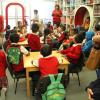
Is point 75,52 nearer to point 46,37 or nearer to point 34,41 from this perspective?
point 34,41

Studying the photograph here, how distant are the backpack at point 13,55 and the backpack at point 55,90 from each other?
45.0 inches

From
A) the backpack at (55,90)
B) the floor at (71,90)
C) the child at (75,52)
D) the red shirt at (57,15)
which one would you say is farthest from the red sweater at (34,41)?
the red shirt at (57,15)

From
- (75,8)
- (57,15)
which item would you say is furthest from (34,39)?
(57,15)

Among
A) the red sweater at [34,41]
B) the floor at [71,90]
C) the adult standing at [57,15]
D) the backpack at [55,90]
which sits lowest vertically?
the floor at [71,90]

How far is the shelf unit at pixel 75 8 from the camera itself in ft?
22.0

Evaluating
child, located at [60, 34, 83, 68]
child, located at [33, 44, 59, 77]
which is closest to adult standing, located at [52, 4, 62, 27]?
child, located at [60, 34, 83, 68]

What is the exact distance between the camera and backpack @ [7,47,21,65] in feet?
12.6

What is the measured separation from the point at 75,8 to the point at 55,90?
5.95m

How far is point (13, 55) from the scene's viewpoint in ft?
12.6

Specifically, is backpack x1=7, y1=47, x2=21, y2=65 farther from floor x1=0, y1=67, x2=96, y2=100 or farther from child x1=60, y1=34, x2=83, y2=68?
child x1=60, y1=34, x2=83, y2=68

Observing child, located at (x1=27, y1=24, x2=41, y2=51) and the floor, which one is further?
child, located at (x1=27, y1=24, x2=41, y2=51)

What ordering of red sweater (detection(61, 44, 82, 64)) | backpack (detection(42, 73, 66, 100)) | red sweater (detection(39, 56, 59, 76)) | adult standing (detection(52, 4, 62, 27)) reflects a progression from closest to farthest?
backpack (detection(42, 73, 66, 100)) → red sweater (detection(39, 56, 59, 76)) → red sweater (detection(61, 44, 82, 64)) → adult standing (detection(52, 4, 62, 27))

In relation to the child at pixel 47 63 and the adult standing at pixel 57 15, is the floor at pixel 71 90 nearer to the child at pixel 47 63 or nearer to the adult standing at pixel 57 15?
the child at pixel 47 63

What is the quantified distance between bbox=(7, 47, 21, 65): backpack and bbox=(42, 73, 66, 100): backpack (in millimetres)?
1143
